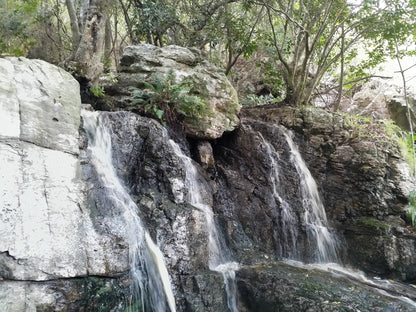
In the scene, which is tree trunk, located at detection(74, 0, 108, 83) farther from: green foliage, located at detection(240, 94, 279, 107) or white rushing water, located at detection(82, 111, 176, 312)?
green foliage, located at detection(240, 94, 279, 107)

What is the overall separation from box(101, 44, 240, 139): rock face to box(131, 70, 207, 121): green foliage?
210mm

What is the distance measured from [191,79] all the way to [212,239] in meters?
3.72

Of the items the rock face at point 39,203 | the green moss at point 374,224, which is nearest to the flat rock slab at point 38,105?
the rock face at point 39,203

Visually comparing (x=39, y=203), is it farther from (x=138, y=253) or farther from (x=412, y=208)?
(x=412, y=208)

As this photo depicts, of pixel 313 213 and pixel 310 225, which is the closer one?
pixel 310 225

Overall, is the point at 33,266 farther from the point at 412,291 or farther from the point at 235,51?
the point at 235,51

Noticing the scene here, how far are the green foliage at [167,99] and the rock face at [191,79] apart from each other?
0.21 m

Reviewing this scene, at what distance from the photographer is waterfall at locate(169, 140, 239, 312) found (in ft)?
16.7

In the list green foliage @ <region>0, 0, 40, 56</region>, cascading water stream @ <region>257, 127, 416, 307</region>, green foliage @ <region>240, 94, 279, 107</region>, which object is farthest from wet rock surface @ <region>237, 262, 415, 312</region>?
green foliage @ <region>0, 0, 40, 56</region>

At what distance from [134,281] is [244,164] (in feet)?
13.9

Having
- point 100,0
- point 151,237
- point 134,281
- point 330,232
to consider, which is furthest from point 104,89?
point 330,232

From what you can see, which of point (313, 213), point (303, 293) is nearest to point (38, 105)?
point (303, 293)

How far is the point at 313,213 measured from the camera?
7.39m

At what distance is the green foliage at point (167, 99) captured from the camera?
6863 millimetres
